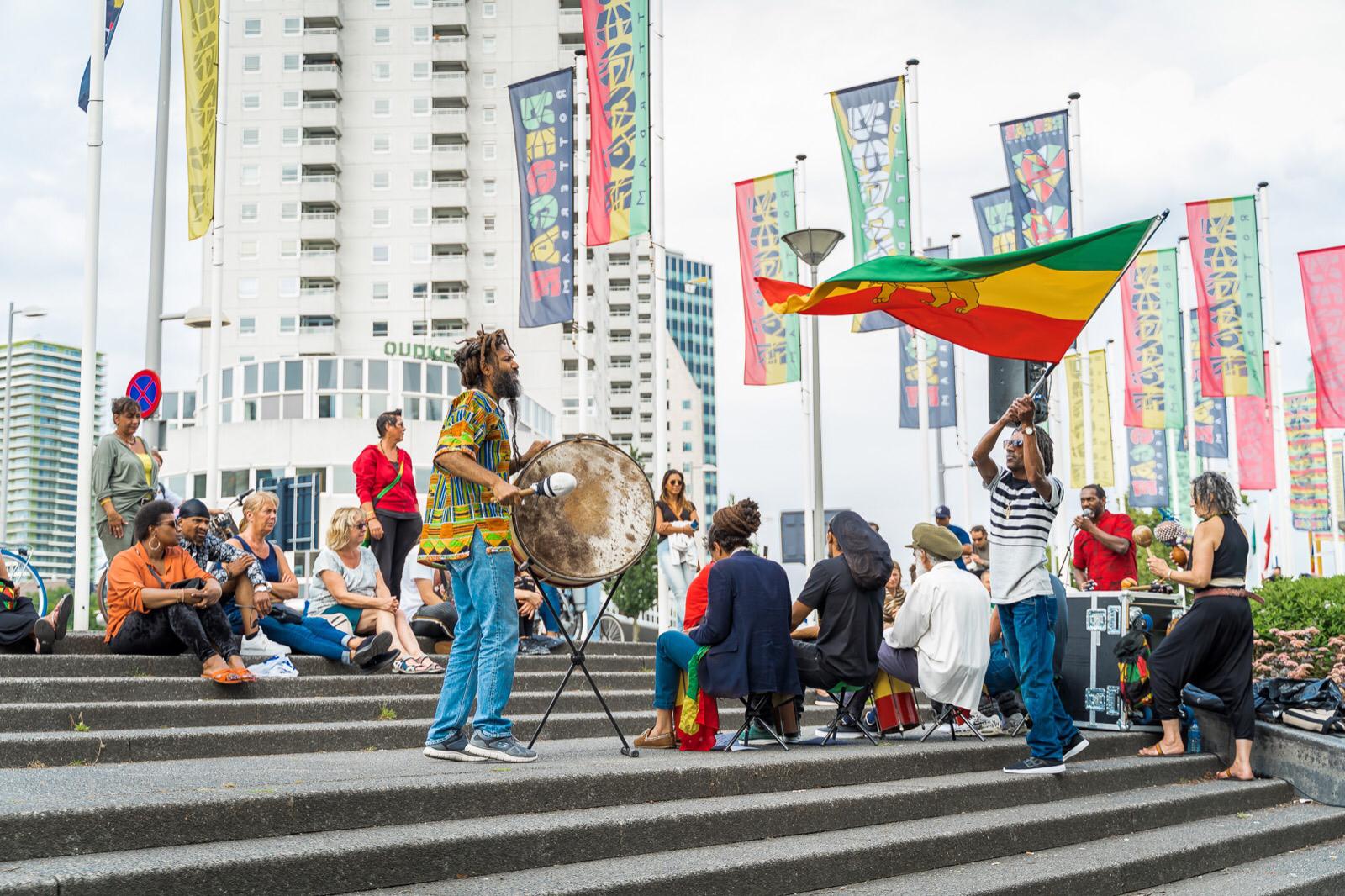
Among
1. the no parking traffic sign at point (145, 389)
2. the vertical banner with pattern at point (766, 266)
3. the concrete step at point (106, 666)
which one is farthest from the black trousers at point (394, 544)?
the vertical banner with pattern at point (766, 266)

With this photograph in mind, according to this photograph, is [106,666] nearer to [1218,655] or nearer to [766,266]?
[1218,655]

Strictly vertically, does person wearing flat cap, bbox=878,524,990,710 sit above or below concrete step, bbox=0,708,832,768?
above

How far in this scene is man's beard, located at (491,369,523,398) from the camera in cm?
660

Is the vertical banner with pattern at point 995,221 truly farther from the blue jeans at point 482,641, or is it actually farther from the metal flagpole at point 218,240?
the blue jeans at point 482,641

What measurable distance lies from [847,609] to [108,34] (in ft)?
44.1

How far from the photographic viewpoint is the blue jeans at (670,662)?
26.1 feet

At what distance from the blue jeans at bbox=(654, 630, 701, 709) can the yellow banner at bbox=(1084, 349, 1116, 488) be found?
28.4 metres

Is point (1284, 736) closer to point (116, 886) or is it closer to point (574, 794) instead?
point (574, 794)

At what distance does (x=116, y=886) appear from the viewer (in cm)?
392

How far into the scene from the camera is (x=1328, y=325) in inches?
939

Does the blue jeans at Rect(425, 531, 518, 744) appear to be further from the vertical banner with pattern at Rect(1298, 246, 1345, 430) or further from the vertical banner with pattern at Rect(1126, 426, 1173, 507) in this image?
the vertical banner with pattern at Rect(1126, 426, 1173, 507)

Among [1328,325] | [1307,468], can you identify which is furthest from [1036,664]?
[1307,468]

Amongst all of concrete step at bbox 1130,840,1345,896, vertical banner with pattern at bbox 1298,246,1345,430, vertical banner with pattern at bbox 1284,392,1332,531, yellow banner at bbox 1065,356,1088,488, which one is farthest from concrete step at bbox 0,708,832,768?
vertical banner with pattern at bbox 1284,392,1332,531

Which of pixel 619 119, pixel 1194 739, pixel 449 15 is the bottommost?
pixel 1194 739
